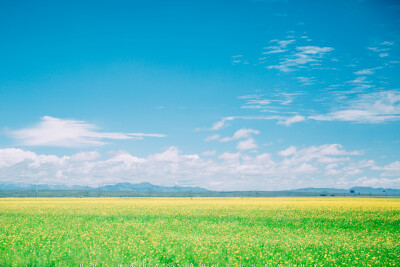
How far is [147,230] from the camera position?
2767 centimetres

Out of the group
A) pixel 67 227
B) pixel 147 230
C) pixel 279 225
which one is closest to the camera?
pixel 147 230

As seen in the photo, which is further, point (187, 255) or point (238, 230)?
point (238, 230)

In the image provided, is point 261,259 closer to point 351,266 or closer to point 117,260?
point 351,266

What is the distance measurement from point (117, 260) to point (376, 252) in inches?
551

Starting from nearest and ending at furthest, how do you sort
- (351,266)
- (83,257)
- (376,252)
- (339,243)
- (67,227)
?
(351,266) → (83,257) → (376,252) → (339,243) → (67,227)

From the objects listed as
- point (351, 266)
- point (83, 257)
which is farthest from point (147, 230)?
point (351, 266)

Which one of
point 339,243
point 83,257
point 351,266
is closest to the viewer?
point 351,266

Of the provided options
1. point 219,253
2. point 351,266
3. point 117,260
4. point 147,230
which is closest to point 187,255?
point 219,253

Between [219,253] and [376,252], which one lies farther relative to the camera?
[376,252]

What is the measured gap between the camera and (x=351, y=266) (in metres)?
16.4

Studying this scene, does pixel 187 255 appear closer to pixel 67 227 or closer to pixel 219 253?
pixel 219 253

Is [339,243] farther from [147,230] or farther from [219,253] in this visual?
[147,230]

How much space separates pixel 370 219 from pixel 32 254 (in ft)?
110

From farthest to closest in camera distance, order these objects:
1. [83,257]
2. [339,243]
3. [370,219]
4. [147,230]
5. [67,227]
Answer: [370,219], [67,227], [147,230], [339,243], [83,257]
